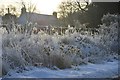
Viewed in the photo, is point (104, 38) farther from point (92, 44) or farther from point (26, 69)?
point (26, 69)

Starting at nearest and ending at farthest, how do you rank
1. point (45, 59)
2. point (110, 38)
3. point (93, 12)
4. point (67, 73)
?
point (67, 73) → point (45, 59) → point (110, 38) → point (93, 12)

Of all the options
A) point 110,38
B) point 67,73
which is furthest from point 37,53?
Answer: point 110,38

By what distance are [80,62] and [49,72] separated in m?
2.14

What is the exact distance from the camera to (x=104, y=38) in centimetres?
1461

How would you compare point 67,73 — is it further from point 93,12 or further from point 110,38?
point 93,12

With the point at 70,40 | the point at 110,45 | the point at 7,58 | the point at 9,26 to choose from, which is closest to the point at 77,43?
the point at 70,40

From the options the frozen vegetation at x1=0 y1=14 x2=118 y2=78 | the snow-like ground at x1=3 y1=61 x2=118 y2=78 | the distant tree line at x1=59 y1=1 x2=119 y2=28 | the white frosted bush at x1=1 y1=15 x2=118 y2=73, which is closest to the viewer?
the snow-like ground at x1=3 y1=61 x2=118 y2=78

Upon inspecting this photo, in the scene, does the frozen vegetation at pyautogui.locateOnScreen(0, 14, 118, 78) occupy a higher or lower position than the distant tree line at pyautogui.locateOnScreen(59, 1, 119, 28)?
lower

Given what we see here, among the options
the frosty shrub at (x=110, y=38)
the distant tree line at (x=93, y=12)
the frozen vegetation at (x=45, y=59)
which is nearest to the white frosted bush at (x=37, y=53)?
the frozen vegetation at (x=45, y=59)

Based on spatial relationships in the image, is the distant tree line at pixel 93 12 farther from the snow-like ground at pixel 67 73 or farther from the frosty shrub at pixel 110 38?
the snow-like ground at pixel 67 73

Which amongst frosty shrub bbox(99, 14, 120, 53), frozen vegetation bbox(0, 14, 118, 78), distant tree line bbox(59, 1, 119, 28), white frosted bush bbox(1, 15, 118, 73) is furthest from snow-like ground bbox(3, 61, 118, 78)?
distant tree line bbox(59, 1, 119, 28)

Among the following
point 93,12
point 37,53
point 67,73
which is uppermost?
point 93,12

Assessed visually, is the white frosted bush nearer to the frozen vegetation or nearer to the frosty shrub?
the frozen vegetation

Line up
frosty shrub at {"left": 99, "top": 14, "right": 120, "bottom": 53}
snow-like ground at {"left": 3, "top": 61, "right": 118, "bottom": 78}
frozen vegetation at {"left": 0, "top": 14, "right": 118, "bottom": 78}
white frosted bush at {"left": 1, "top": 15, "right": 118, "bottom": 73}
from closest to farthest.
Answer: snow-like ground at {"left": 3, "top": 61, "right": 118, "bottom": 78}, frozen vegetation at {"left": 0, "top": 14, "right": 118, "bottom": 78}, white frosted bush at {"left": 1, "top": 15, "right": 118, "bottom": 73}, frosty shrub at {"left": 99, "top": 14, "right": 120, "bottom": 53}
